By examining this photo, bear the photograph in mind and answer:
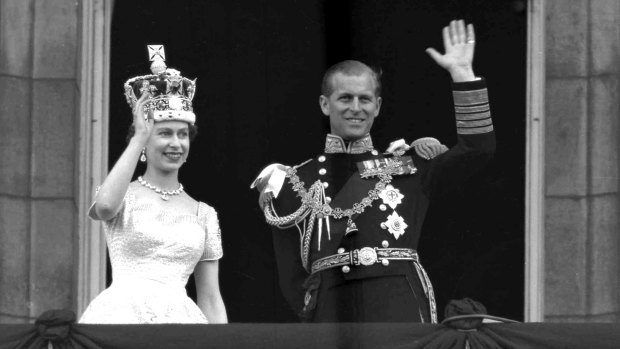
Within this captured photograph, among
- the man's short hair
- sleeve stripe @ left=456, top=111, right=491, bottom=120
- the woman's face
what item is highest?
the man's short hair

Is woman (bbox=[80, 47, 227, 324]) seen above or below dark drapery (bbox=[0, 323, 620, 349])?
above

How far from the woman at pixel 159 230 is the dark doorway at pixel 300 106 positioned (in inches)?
52.0

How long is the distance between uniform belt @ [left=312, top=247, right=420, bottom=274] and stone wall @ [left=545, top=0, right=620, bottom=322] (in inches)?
55.7

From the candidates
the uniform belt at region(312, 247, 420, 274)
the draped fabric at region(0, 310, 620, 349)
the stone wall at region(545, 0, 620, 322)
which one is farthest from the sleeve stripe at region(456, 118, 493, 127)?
the stone wall at region(545, 0, 620, 322)

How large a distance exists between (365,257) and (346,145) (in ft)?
1.38

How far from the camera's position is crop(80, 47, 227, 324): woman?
842 cm

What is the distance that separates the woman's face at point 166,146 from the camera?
859cm

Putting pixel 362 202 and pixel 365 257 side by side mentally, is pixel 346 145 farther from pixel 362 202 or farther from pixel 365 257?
pixel 365 257

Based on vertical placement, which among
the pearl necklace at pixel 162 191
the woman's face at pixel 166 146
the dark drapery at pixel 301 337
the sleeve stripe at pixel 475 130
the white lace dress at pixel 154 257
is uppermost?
the sleeve stripe at pixel 475 130

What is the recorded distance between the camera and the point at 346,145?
28.8ft

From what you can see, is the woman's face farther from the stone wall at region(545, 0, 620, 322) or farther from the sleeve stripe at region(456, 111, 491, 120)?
the stone wall at region(545, 0, 620, 322)

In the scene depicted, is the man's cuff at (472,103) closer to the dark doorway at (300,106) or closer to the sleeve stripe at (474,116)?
the sleeve stripe at (474,116)

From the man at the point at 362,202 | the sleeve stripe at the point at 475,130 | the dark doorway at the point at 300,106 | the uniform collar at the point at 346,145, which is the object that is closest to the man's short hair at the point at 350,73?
the man at the point at 362,202

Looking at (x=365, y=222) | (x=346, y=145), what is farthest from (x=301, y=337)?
(x=346, y=145)
